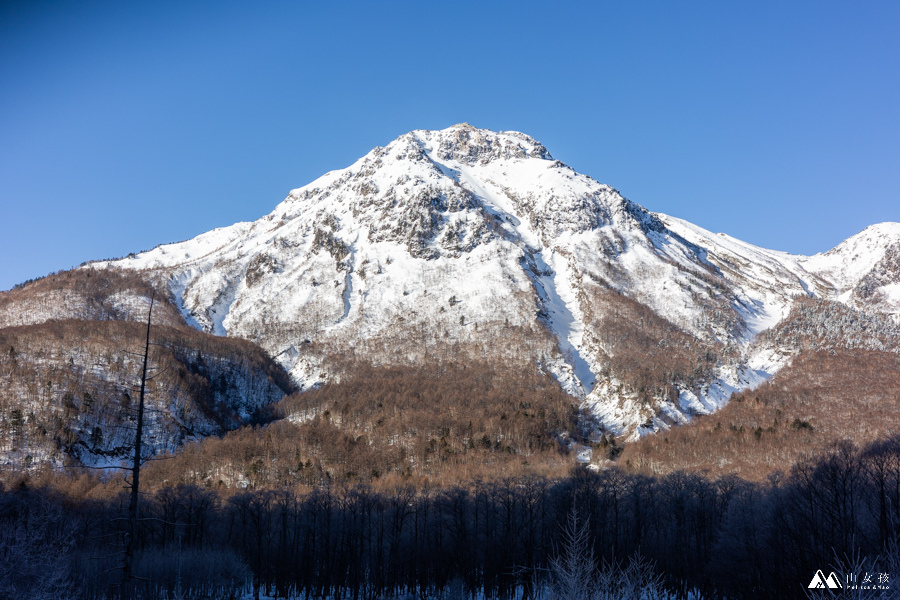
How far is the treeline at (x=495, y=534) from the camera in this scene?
69125mm

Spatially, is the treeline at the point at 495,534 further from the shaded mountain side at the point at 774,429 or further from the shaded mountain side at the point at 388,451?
the shaded mountain side at the point at 388,451

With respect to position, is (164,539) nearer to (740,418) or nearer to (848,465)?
(848,465)

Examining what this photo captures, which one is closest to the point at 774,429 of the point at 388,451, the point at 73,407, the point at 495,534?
the point at 388,451

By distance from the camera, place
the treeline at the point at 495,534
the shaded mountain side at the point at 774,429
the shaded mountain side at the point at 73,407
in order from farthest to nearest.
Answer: the shaded mountain side at the point at 73,407 < the shaded mountain side at the point at 774,429 < the treeline at the point at 495,534

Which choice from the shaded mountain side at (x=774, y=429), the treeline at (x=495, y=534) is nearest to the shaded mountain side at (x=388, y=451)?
the shaded mountain side at (x=774, y=429)

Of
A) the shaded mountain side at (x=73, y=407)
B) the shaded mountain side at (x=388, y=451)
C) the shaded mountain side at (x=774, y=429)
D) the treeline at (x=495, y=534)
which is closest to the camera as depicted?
the treeline at (x=495, y=534)

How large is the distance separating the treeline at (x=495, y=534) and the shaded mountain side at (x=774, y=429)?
3062 cm

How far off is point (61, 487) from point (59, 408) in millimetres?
49509

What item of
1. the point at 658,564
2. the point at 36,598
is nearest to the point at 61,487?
the point at 658,564

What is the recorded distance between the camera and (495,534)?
304ft

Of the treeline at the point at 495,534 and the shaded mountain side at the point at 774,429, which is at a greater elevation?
the shaded mountain side at the point at 774,429

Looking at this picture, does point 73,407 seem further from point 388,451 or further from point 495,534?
point 495,534

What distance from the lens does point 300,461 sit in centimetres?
16262

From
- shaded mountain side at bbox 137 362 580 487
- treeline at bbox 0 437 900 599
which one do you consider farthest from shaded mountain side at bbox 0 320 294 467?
treeline at bbox 0 437 900 599
